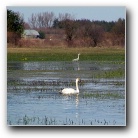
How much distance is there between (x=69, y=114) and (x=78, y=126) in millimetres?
218

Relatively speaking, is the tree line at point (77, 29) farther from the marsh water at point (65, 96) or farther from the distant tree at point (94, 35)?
the marsh water at point (65, 96)

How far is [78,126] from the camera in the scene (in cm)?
16488

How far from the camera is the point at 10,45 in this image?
165m

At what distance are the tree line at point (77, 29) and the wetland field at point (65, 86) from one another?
0.39 feet

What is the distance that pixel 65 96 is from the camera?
541 ft

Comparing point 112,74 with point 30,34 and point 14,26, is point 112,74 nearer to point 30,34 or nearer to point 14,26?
point 30,34

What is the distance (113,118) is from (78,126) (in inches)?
16.8

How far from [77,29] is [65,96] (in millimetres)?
849

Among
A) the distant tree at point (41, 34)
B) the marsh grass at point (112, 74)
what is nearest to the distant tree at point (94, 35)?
the marsh grass at point (112, 74)

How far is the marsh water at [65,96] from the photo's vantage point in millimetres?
164875

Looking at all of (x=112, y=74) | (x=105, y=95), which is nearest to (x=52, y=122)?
(x=105, y=95)

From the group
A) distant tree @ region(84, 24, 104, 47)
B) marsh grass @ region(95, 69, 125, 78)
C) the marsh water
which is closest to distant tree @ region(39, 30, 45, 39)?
the marsh water

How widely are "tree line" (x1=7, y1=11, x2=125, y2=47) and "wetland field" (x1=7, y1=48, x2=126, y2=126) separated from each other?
0.39 feet
